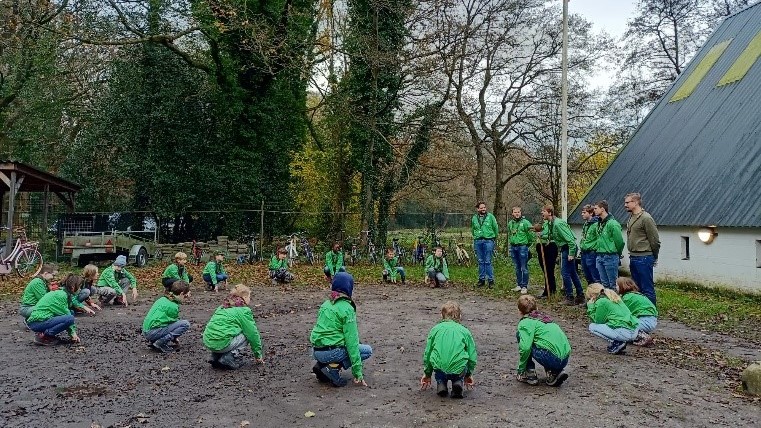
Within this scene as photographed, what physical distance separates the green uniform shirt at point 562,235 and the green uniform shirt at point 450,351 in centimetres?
609

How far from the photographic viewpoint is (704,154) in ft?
52.3

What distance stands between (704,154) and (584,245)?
755 centimetres

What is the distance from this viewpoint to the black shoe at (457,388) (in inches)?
231

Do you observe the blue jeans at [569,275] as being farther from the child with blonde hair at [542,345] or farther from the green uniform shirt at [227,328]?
the green uniform shirt at [227,328]

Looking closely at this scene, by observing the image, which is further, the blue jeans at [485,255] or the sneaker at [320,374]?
the blue jeans at [485,255]

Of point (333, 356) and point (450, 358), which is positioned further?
point (333, 356)

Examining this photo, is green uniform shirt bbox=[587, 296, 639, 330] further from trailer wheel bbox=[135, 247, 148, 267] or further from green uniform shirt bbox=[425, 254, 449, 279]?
trailer wheel bbox=[135, 247, 148, 267]

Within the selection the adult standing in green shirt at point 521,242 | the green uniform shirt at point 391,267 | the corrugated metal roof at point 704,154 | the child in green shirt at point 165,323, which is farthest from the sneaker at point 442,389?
the green uniform shirt at point 391,267

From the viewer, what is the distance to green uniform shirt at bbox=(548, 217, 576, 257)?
1150 cm

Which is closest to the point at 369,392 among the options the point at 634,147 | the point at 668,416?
the point at 668,416

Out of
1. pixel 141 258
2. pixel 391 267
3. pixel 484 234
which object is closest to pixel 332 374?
pixel 484 234

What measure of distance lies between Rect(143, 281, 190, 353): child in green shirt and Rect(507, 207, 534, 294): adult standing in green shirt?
7.87 meters

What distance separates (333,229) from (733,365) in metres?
18.5

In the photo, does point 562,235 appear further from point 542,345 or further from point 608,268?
point 542,345
